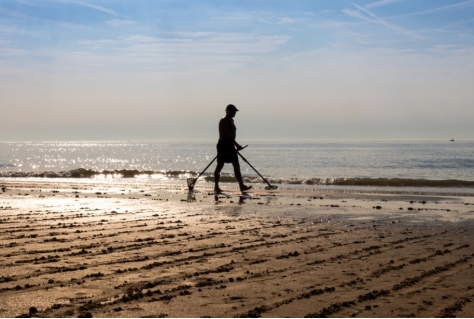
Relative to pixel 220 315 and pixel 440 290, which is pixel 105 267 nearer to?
pixel 220 315

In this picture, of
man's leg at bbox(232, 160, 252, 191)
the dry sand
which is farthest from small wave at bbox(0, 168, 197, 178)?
the dry sand

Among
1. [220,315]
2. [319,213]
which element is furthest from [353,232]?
[220,315]

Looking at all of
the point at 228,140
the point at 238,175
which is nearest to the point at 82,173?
the point at 238,175

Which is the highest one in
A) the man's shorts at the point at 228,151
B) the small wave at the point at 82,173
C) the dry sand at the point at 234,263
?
the man's shorts at the point at 228,151

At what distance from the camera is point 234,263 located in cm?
659

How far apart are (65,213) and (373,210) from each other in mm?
5958

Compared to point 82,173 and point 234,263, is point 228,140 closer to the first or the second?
point 234,263

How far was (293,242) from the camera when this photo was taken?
8156 mm

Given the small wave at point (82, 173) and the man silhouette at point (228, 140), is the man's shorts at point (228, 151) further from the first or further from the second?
the small wave at point (82, 173)

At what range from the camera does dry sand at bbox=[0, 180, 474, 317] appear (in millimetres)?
4875

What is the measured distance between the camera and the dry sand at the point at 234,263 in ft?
16.0

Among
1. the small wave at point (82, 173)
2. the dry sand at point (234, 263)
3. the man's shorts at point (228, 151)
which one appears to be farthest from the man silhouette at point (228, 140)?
the small wave at point (82, 173)

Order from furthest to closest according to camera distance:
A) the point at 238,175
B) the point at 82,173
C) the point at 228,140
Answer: the point at 82,173 → the point at 238,175 → the point at 228,140

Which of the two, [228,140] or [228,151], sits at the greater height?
[228,140]
